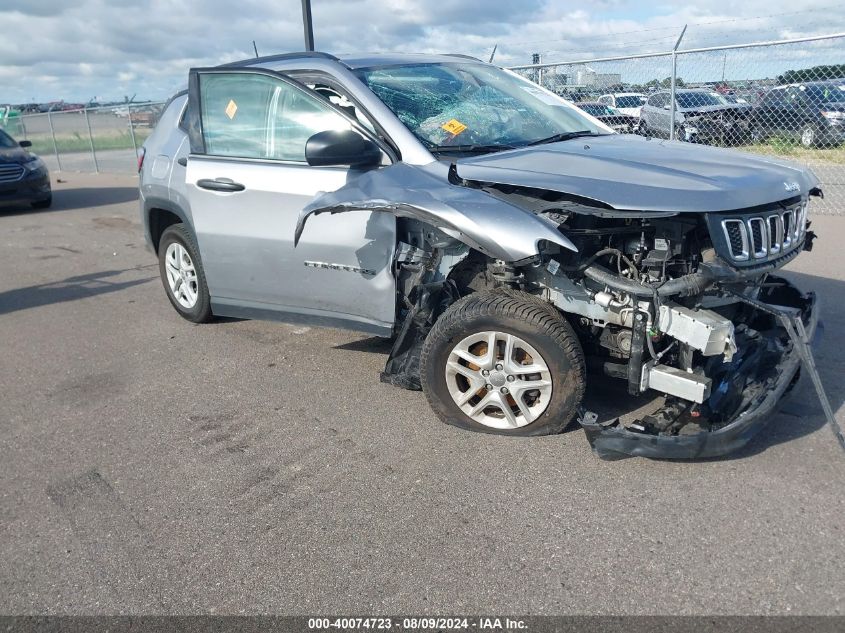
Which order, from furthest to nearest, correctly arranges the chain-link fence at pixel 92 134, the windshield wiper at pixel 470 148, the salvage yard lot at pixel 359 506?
1. the chain-link fence at pixel 92 134
2. the windshield wiper at pixel 470 148
3. the salvage yard lot at pixel 359 506

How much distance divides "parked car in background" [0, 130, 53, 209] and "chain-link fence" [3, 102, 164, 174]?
4859 millimetres

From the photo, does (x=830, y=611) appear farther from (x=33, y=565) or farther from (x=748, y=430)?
(x=33, y=565)

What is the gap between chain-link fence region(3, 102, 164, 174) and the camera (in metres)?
18.7

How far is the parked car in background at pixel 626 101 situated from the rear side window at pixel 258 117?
6537 mm

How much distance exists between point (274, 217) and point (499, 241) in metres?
1.70

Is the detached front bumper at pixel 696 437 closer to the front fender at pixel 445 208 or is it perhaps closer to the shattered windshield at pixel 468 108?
the front fender at pixel 445 208

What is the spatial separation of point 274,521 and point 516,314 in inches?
57.6

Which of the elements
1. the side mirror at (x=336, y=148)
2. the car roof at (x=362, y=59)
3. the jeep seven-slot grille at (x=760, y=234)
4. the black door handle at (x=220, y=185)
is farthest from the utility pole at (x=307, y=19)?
the jeep seven-slot grille at (x=760, y=234)

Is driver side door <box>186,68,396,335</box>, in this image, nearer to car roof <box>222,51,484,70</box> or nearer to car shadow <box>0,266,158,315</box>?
car roof <box>222,51,484,70</box>

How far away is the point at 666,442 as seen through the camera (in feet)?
10.7

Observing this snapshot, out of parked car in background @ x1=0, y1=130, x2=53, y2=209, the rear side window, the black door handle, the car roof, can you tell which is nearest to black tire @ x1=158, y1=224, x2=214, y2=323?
the black door handle

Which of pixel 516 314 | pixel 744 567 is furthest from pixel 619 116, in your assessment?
pixel 744 567

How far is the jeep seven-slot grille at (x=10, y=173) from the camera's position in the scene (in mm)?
12938

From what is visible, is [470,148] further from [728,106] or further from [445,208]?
[728,106]
